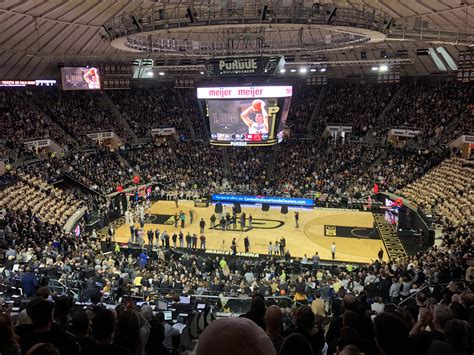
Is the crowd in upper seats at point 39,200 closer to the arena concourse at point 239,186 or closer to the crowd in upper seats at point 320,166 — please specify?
the arena concourse at point 239,186

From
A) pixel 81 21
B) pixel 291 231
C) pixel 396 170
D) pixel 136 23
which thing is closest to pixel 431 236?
pixel 291 231

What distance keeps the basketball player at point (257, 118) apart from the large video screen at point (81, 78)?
15378mm

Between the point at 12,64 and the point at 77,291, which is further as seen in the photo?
the point at 12,64

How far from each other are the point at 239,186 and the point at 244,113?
9.31 m

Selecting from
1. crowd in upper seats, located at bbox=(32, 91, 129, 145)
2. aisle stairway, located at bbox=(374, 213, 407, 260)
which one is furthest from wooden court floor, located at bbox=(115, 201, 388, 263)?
crowd in upper seats, located at bbox=(32, 91, 129, 145)

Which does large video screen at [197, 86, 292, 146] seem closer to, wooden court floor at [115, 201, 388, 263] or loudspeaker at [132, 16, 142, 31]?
wooden court floor at [115, 201, 388, 263]

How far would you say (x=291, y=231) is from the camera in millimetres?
31750

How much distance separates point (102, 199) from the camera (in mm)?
35594

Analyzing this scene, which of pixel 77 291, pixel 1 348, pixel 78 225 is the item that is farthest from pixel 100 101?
pixel 1 348

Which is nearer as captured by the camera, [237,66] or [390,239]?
[237,66]

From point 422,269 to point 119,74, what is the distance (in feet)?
104

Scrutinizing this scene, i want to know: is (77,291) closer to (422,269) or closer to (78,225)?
(422,269)

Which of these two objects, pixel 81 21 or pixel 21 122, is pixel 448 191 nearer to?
pixel 81 21

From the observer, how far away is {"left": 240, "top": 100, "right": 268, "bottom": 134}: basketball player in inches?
1331
